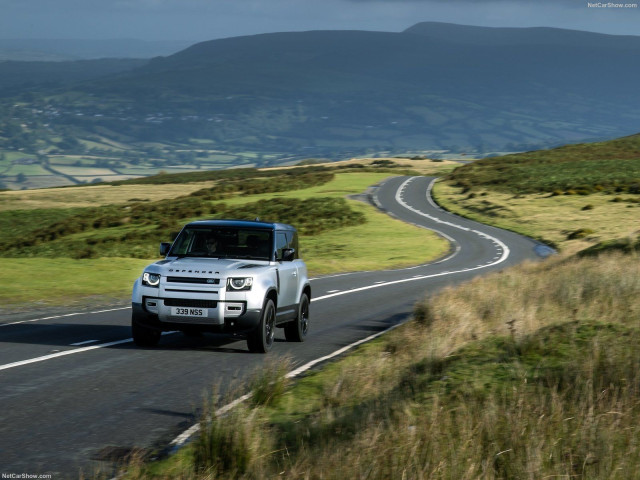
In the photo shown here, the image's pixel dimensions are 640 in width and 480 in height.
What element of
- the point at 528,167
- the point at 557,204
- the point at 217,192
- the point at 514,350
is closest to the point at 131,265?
the point at 514,350

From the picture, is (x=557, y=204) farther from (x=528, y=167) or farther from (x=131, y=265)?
(x=131, y=265)

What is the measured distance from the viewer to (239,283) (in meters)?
12.7

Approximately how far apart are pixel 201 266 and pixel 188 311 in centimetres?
72

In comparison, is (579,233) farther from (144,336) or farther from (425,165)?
(425,165)

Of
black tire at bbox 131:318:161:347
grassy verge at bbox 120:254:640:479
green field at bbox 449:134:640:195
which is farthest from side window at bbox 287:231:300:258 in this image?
green field at bbox 449:134:640:195

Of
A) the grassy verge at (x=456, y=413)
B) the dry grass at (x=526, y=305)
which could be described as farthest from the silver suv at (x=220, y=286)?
the dry grass at (x=526, y=305)

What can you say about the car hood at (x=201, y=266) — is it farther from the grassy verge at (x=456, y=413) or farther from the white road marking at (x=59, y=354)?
the grassy verge at (x=456, y=413)

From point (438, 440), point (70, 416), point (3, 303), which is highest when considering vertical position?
point (438, 440)

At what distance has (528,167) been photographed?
4555 inches

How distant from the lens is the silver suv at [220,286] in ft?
41.1

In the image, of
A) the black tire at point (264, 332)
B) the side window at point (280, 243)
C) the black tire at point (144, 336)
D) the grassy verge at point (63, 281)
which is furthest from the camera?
the grassy verge at point (63, 281)

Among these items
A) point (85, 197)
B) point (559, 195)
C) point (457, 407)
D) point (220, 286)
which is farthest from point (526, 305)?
point (85, 197)

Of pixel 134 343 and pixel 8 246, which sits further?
pixel 8 246

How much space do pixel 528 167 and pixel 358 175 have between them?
→ 2197 cm
